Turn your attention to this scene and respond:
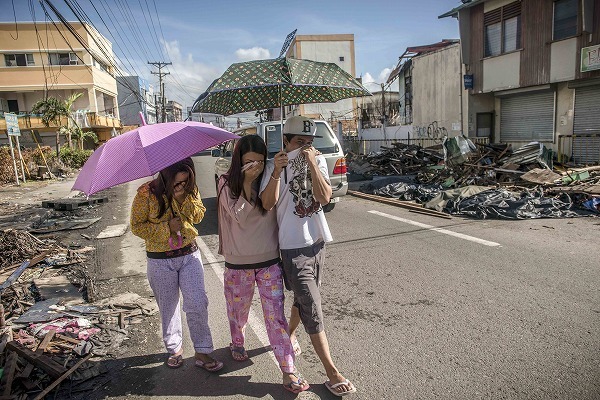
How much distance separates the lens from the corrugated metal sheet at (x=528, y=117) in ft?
47.5

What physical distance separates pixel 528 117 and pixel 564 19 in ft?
11.7

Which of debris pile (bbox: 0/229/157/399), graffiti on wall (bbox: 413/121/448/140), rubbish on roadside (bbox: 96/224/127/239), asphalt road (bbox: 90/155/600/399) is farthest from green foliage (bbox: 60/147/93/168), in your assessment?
asphalt road (bbox: 90/155/600/399)

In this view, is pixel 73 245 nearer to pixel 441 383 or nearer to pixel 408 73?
pixel 441 383

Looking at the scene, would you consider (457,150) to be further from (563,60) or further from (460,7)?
(460,7)

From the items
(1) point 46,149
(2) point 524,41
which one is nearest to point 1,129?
(1) point 46,149

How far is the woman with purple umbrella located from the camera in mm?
2904

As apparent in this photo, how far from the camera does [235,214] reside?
8.88 ft

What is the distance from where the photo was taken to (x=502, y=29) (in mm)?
15273

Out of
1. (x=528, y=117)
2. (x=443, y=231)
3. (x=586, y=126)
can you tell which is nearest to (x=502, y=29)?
(x=528, y=117)

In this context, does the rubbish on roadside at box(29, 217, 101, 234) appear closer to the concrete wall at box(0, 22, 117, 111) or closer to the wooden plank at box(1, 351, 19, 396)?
the wooden plank at box(1, 351, 19, 396)

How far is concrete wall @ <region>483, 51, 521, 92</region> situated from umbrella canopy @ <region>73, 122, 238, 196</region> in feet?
50.6

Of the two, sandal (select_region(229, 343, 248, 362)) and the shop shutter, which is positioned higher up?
the shop shutter

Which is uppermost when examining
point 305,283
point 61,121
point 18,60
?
point 18,60

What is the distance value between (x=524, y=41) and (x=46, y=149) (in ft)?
81.0
